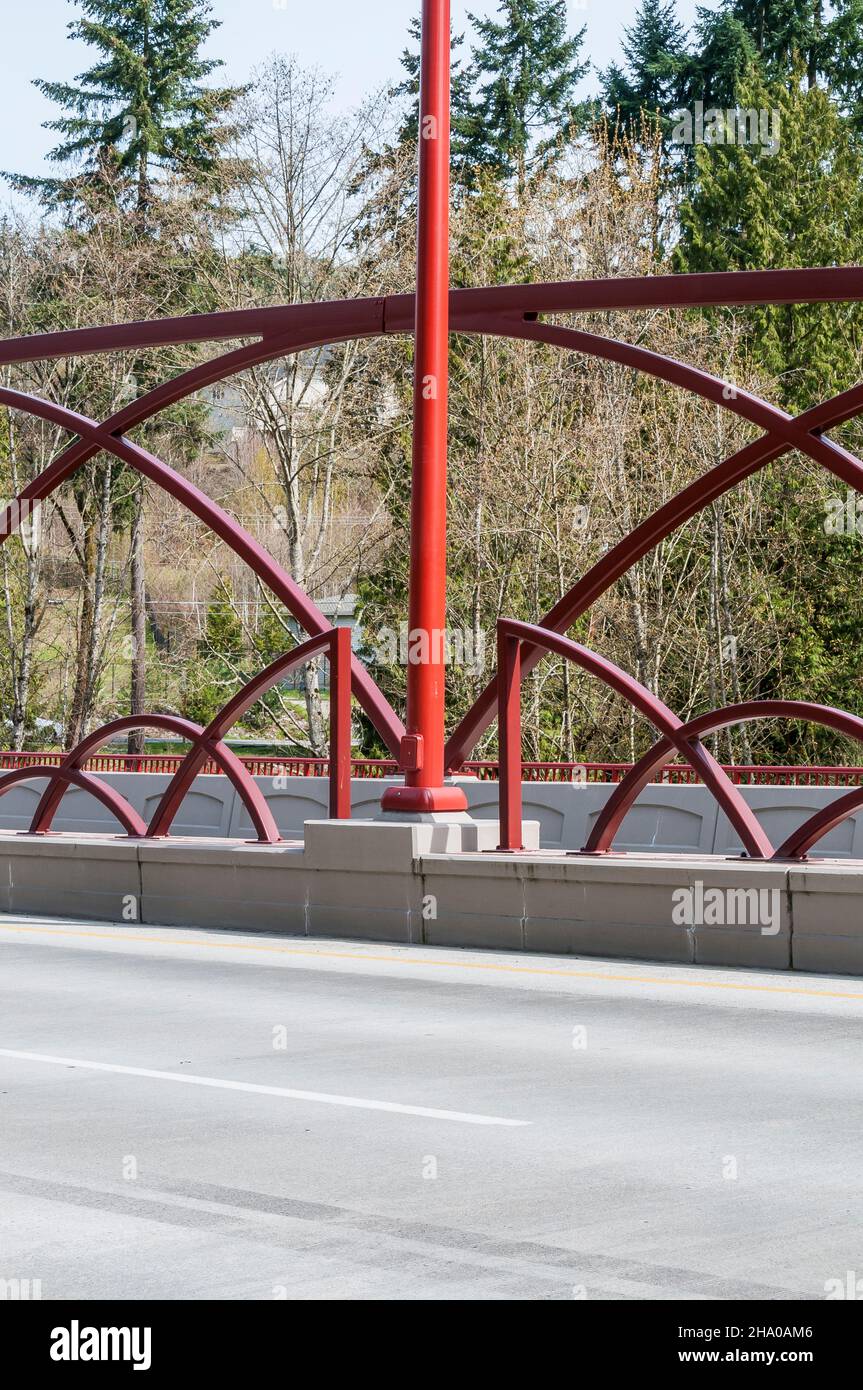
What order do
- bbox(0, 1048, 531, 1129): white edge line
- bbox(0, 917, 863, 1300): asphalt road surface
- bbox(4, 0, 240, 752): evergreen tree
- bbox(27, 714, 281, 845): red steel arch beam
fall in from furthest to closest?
1. bbox(4, 0, 240, 752): evergreen tree
2. bbox(27, 714, 281, 845): red steel arch beam
3. bbox(0, 1048, 531, 1129): white edge line
4. bbox(0, 917, 863, 1300): asphalt road surface

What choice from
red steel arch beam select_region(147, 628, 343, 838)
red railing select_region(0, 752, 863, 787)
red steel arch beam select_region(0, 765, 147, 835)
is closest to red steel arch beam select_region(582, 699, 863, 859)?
red steel arch beam select_region(147, 628, 343, 838)

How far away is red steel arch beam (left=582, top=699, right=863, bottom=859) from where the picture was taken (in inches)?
533

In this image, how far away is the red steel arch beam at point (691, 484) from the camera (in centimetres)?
1447

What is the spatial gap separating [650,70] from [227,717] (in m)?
49.5

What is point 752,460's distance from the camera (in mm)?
15312

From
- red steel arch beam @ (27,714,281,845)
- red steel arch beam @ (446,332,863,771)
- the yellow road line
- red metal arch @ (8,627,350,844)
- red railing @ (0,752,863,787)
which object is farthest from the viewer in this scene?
red railing @ (0,752,863,787)

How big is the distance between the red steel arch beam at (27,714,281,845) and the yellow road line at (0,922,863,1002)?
143 centimetres

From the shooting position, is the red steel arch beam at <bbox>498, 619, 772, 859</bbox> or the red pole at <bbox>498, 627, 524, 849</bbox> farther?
the red pole at <bbox>498, 627, 524, 849</bbox>

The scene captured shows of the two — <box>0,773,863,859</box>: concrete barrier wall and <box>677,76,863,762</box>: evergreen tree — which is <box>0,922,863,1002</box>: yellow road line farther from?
<box>677,76,863,762</box>: evergreen tree

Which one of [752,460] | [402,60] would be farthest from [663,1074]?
[402,60]

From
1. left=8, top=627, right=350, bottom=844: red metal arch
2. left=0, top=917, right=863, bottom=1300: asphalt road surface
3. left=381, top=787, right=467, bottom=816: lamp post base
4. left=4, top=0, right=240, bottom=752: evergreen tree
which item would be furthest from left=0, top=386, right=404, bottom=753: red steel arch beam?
left=4, top=0, right=240, bottom=752: evergreen tree

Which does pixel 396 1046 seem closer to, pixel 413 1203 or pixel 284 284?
pixel 413 1203

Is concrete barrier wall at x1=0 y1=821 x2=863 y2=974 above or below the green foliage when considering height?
below

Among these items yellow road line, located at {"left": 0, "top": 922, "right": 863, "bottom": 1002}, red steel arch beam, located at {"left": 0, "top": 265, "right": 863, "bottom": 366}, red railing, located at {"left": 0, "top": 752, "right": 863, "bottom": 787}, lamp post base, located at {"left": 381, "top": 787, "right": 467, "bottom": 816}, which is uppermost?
red steel arch beam, located at {"left": 0, "top": 265, "right": 863, "bottom": 366}
